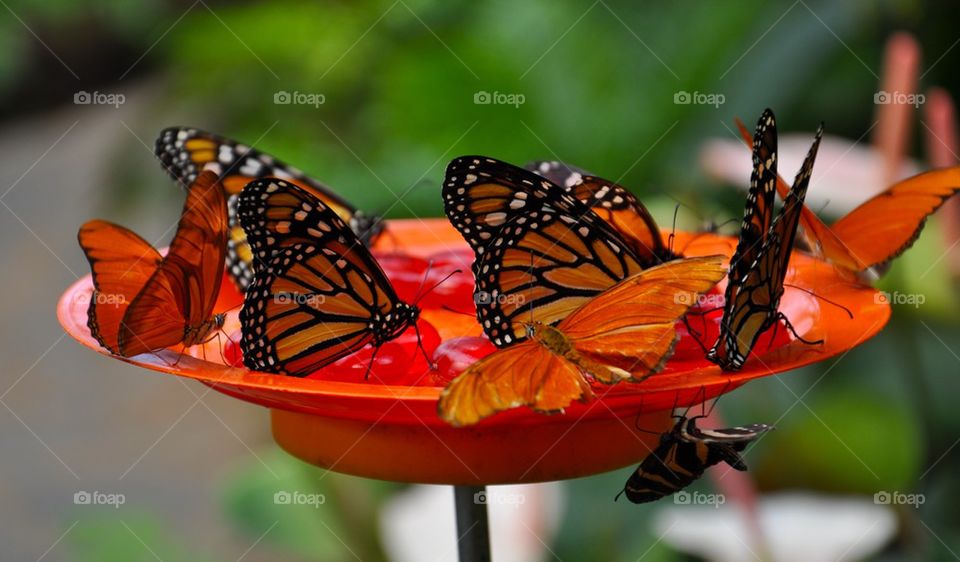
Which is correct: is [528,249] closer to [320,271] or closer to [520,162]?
[320,271]

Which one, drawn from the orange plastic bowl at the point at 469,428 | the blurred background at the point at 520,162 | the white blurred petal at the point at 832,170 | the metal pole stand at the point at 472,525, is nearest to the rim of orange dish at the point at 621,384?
the orange plastic bowl at the point at 469,428

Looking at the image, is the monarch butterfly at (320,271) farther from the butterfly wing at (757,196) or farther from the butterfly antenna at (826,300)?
the butterfly antenna at (826,300)

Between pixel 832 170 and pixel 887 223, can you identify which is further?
pixel 832 170

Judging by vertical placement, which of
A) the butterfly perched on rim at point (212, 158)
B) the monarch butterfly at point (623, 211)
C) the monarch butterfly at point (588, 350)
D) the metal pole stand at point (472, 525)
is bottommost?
the metal pole stand at point (472, 525)

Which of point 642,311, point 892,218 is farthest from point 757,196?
point 892,218

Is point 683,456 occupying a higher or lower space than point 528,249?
lower

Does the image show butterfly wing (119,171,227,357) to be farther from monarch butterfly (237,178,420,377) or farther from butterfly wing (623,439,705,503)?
butterfly wing (623,439,705,503)

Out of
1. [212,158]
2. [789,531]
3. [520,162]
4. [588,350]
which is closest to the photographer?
[588,350]

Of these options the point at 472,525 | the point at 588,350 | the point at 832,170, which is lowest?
the point at 472,525
